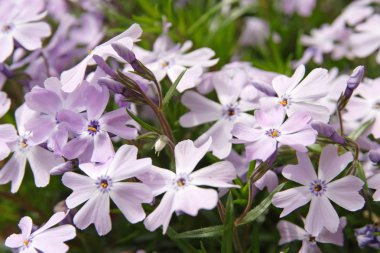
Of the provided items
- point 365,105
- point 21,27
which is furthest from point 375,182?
point 21,27

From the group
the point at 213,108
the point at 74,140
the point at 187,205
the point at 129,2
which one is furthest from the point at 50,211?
the point at 129,2

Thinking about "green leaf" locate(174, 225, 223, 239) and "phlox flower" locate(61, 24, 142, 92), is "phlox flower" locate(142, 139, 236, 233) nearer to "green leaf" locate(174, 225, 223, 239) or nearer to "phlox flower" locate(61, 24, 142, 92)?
"green leaf" locate(174, 225, 223, 239)

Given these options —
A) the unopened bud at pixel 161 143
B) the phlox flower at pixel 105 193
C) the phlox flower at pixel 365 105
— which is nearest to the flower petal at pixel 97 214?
the phlox flower at pixel 105 193

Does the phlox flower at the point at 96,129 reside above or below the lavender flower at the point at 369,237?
above

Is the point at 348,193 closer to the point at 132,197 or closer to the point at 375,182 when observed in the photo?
the point at 375,182

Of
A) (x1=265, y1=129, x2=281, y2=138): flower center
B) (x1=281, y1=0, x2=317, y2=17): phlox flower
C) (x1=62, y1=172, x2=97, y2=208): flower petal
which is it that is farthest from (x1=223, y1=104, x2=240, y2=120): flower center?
(x1=281, y1=0, x2=317, y2=17): phlox flower

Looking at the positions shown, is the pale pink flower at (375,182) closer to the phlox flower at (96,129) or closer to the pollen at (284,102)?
the pollen at (284,102)

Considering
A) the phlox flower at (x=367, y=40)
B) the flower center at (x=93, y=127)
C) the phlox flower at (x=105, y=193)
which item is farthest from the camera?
the phlox flower at (x=367, y=40)
